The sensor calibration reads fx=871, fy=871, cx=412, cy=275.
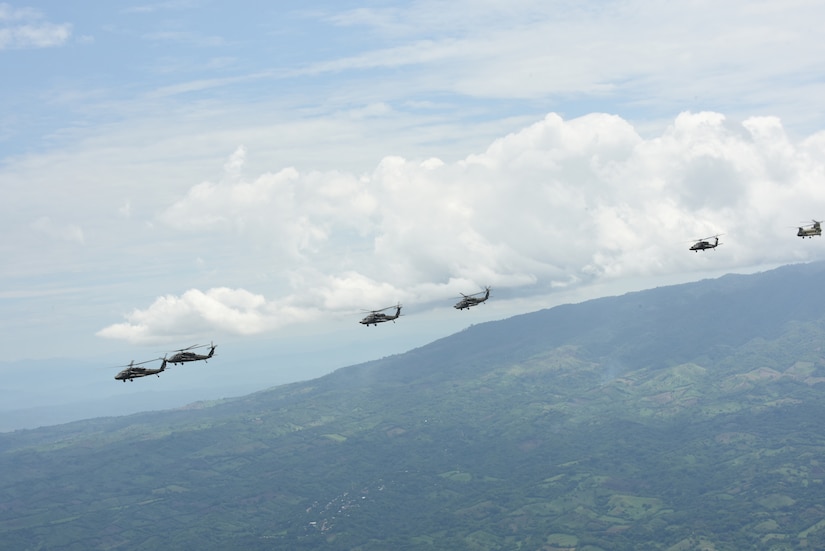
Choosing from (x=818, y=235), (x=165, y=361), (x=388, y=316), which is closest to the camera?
(x=165, y=361)

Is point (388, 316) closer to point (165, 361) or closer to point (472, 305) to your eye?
point (472, 305)

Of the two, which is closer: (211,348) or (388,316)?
(211,348)

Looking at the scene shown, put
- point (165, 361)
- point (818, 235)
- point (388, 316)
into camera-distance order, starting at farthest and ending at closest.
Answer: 1. point (388, 316)
2. point (818, 235)
3. point (165, 361)

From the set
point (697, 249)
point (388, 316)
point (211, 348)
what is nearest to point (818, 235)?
point (697, 249)

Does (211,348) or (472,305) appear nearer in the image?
(211,348)

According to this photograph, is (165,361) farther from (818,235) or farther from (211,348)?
(818,235)

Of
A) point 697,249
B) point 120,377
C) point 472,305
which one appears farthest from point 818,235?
point 120,377

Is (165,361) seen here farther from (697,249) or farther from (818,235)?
(818,235)

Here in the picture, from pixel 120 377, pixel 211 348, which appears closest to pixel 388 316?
pixel 211 348
